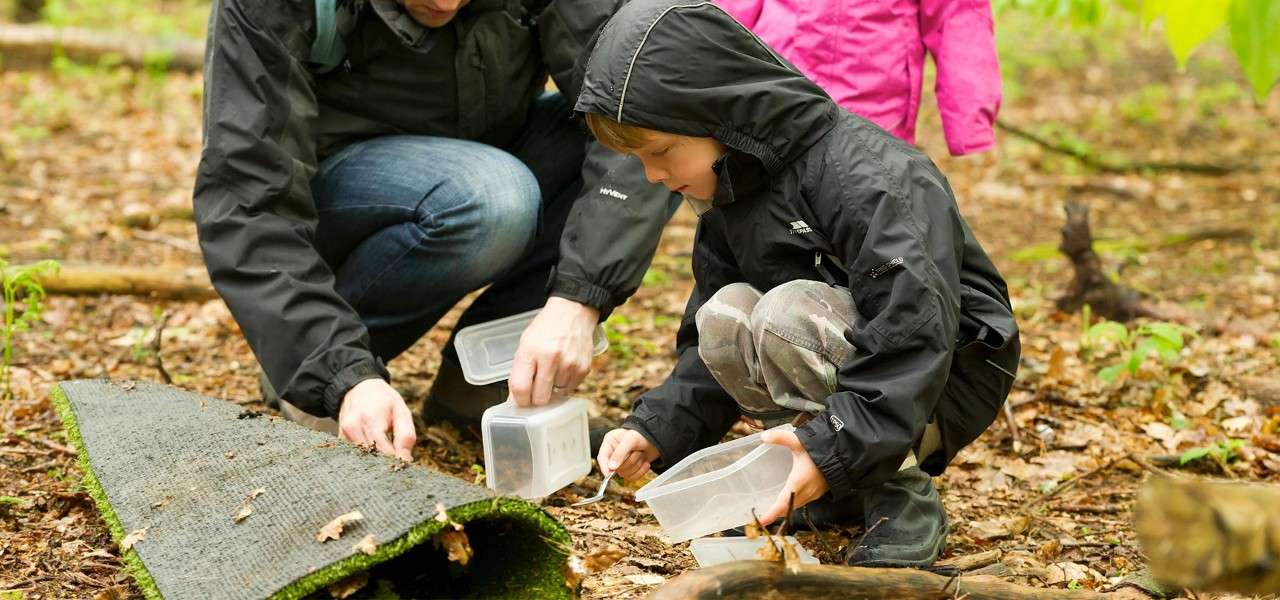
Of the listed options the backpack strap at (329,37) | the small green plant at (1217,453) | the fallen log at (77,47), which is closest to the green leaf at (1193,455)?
the small green plant at (1217,453)

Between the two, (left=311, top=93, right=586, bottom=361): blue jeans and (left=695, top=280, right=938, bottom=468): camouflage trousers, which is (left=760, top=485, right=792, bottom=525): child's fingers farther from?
(left=311, top=93, right=586, bottom=361): blue jeans

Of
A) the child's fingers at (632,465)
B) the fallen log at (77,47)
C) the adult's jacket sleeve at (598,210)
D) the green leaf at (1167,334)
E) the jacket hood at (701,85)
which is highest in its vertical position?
the jacket hood at (701,85)

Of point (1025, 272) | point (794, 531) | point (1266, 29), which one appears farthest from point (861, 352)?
point (1025, 272)

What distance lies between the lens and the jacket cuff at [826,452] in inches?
74.4

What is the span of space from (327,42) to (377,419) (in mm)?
951

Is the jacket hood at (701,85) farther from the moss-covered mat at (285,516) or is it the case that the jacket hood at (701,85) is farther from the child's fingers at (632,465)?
the moss-covered mat at (285,516)

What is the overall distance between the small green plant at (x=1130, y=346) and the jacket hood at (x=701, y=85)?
1.58 m

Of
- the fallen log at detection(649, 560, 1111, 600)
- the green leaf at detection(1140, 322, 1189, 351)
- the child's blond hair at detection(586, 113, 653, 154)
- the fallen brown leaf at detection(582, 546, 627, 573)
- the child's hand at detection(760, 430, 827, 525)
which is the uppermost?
the child's blond hair at detection(586, 113, 653, 154)

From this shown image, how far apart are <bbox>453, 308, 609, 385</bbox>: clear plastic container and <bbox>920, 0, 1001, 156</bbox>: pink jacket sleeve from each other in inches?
50.4

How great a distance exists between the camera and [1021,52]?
11344 millimetres

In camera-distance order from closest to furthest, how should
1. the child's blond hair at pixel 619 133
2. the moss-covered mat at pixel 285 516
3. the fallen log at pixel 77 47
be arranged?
the moss-covered mat at pixel 285 516, the child's blond hair at pixel 619 133, the fallen log at pixel 77 47

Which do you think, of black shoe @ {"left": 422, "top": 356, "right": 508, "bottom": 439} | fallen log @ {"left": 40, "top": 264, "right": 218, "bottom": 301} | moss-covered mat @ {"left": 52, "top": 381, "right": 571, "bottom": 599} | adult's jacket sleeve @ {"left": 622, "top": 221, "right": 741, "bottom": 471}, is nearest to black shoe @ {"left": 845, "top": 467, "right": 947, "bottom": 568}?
adult's jacket sleeve @ {"left": 622, "top": 221, "right": 741, "bottom": 471}

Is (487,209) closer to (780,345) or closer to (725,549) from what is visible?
(780,345)

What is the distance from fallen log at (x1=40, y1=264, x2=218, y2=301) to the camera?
4086 mm
